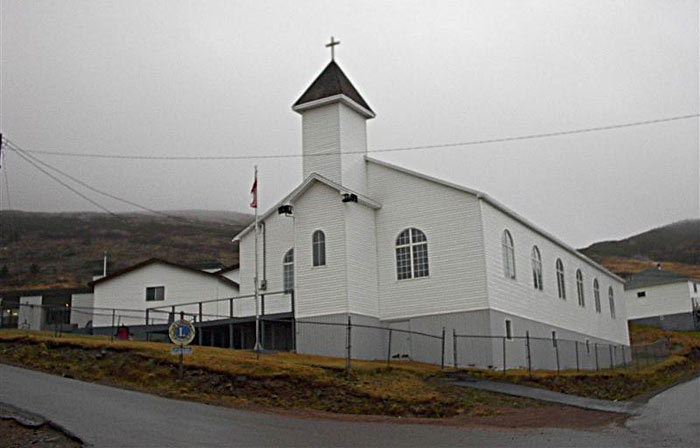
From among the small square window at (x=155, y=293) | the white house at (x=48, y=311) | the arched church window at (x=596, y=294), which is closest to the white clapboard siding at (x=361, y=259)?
the white house at (x=48, y=311)

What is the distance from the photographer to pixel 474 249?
1371 inches

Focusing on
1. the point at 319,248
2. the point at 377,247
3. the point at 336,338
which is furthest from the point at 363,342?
the point at 377,247

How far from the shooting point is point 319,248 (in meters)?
35.7

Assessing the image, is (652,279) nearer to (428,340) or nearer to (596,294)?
(596,294)

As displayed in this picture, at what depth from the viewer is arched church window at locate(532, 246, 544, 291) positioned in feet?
136

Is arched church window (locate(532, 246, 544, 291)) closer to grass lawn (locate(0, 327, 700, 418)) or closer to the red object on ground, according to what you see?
grass lawn (locate(0, 327, 700, 418))

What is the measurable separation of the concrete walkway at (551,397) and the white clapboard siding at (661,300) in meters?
53.4

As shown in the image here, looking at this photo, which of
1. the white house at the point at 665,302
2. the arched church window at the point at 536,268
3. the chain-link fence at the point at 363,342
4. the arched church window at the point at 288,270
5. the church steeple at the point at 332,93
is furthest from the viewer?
the white house at the point at 665,302

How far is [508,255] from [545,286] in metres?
5.76

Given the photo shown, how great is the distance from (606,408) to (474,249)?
1126 cm

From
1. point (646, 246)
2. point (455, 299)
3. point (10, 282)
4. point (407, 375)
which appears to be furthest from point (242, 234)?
point (646, 246)

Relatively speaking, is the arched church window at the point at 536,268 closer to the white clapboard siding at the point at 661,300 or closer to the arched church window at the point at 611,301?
the arched church window at the point at 611,301

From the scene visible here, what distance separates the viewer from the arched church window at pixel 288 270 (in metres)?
38.5

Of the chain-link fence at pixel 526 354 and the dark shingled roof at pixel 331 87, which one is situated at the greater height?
the dark shingled roof at pixel 331 87
